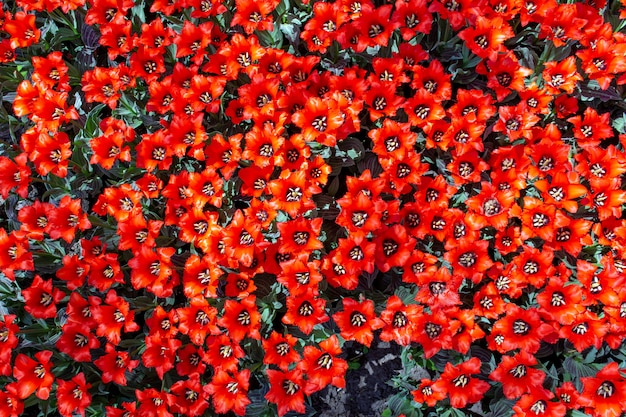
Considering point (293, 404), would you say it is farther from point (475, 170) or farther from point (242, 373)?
point (475, 170)

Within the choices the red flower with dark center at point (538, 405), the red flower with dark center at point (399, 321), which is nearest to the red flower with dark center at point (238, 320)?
the red flower with dark center at point (399, 321)

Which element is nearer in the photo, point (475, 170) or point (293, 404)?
point (293, 404)

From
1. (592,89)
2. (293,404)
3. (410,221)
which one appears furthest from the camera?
(592,89)

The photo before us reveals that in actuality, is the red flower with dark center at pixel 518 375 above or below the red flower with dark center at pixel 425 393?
above

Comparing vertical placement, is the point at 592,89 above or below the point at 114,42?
above

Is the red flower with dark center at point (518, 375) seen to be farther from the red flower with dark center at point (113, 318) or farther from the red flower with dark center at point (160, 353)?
the red flower with dark center at point (113, 318)

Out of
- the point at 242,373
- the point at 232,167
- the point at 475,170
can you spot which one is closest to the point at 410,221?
the point at 475,170

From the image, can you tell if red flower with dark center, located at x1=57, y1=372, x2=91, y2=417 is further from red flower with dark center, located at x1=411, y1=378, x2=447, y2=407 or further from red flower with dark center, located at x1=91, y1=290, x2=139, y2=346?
red flower with dark center, located at x1=411, y1=378, x2=447, y2=407

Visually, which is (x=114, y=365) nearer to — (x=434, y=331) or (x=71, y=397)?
(x=71, y=397)

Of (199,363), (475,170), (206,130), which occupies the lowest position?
(199,363)
